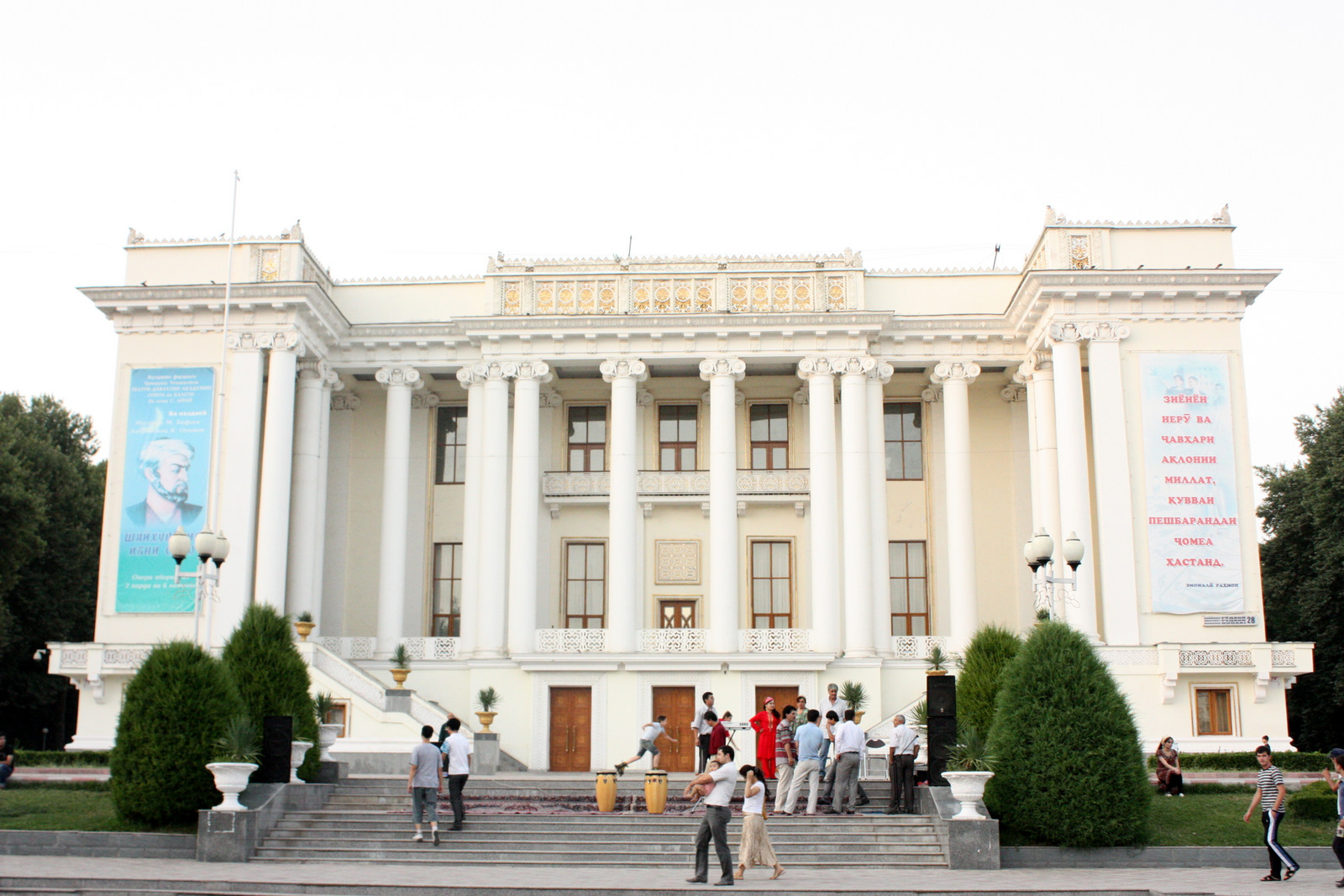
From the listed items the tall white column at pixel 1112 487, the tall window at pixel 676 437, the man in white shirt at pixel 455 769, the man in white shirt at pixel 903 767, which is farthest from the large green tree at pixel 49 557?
the tall white column at pixel 1112 487

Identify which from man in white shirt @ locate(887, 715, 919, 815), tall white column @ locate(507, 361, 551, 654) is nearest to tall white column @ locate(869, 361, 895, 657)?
tall white column @ locate(507, 361, 551, 654)

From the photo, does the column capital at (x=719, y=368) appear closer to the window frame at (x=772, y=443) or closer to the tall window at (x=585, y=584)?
the window frame at (x=772, y=443)

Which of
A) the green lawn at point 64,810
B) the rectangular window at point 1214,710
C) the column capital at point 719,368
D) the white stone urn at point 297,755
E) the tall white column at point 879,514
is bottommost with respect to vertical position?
the green lawn at point 64,810

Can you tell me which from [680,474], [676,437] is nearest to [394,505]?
[680,474]

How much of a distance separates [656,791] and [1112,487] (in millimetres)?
14687

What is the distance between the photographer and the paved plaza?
1428 centimetres

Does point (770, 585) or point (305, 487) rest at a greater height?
point (305, 487)

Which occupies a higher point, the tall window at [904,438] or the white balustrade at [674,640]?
the tall window at [904,438]

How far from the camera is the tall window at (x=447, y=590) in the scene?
3425 centimetres

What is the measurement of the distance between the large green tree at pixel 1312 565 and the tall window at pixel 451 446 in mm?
23750

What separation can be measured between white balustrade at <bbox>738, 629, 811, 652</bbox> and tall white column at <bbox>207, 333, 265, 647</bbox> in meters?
11.8

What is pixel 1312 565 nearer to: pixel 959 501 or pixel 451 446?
pixel 959 501

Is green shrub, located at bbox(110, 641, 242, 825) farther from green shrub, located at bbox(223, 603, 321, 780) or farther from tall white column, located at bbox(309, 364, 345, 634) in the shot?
tall white column, located at bbox(309, 364, 345, 634)

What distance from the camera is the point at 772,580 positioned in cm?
3438
